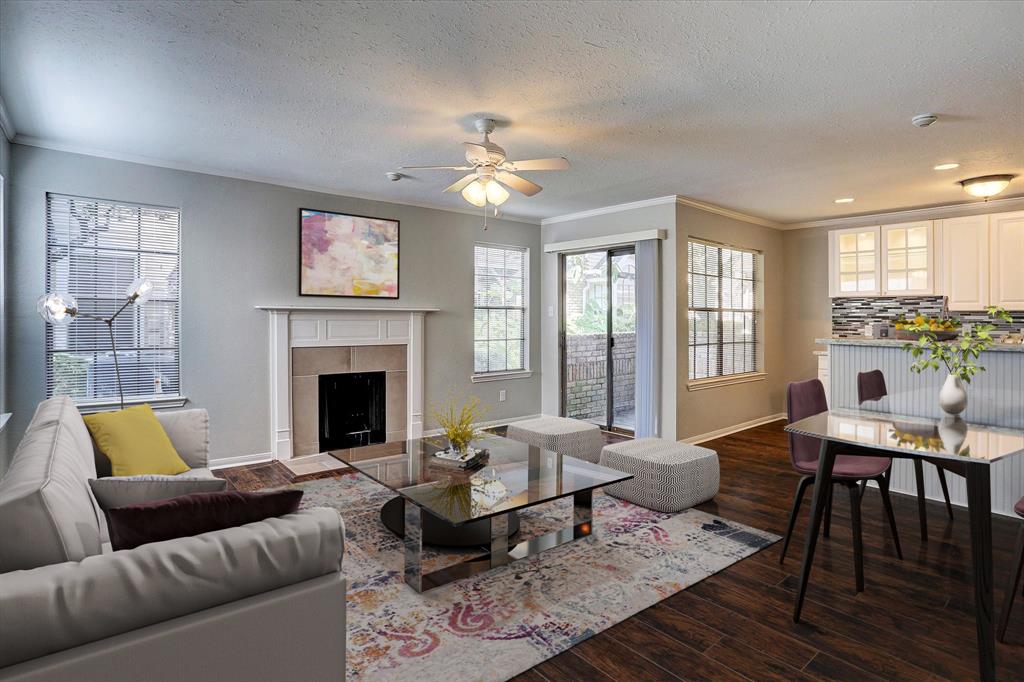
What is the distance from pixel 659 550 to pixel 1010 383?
8.59 ft

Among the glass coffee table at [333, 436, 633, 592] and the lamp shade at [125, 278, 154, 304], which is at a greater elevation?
the lamp shade at [125, 278, 154, 304]

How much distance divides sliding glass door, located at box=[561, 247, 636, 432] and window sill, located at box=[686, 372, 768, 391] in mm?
668

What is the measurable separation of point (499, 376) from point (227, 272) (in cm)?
314

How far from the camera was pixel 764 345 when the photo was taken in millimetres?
6922

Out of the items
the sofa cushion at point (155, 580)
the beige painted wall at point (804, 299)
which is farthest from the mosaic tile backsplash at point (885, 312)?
the sofa cushion at point (155, 580)

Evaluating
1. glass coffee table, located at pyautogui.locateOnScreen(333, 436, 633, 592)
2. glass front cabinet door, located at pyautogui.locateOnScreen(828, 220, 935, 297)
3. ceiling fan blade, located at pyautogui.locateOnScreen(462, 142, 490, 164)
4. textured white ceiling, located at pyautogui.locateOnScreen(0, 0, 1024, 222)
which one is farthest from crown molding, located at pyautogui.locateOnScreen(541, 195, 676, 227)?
glass coffee table, located at pyautogui.locateOnScreen(333, 436, 633, 592)

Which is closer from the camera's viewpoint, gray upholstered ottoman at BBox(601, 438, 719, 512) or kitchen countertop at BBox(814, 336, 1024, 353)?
kitchen countertop at BBox(814, 336, 1024, 353)

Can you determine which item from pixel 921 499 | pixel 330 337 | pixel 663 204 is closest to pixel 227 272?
pixel 330 337

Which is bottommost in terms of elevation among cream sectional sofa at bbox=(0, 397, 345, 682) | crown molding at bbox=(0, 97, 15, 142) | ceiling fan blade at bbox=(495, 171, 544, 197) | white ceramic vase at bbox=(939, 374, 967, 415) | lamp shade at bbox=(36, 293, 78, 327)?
cream sectional sofa at bbox=(0, 397, 345, 682)

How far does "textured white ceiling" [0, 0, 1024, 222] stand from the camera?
91.1 inches

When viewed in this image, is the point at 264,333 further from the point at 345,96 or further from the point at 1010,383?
the point at 1010,383

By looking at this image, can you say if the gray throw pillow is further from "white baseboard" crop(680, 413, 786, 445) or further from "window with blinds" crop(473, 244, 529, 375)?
"white baseboard" crop(680, 413, 786, 445)

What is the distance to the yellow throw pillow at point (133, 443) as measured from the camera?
2820 mm

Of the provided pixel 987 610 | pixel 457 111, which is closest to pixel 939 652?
pixel 987 610
